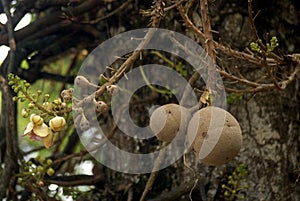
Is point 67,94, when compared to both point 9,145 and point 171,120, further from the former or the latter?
point 9,145

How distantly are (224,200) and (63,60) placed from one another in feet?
2.74

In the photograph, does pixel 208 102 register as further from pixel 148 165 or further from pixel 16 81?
pixel 148 165

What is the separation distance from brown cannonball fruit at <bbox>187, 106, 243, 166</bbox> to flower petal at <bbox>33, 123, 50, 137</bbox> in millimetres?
212

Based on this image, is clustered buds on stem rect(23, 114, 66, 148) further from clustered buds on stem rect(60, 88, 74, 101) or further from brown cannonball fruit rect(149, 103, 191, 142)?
brown cannonball fruit rect(149, 103, 191, 142)

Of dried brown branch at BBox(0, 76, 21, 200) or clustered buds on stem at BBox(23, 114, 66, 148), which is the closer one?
clustered buds on stem at BBox(23, 114, 66, 148)

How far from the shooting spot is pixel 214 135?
81 cm

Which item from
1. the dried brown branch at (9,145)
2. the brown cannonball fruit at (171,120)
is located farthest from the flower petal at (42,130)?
the dried brown branch at (9,145)

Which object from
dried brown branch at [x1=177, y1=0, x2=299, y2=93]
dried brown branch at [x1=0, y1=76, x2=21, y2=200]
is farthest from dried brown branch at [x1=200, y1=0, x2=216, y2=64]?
dried brown branch at [x1=0, y1=76, x2=21, y2=200]

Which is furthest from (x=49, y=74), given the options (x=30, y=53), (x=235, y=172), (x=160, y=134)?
(x=160, y=134)

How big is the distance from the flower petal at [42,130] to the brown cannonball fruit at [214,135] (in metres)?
0.21

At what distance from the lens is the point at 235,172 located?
1189 millimetres

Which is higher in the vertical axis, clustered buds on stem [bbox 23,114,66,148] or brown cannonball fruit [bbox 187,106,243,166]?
clustered buds on stem [bbox 23,114,66,148]

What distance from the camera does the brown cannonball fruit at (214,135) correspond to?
2.66 ft

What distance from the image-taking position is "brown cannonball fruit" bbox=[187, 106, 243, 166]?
81 cm
